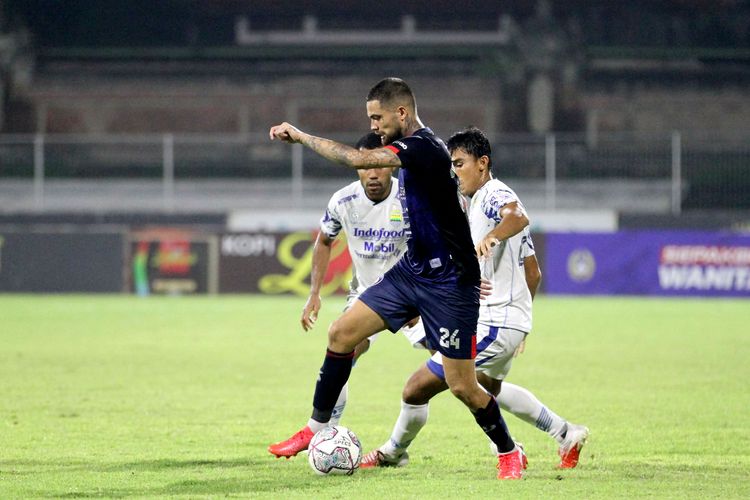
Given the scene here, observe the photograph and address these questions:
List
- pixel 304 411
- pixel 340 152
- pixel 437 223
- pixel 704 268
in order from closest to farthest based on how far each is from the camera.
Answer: pixel 340 152
pixel 437 223
pixel 304 411
pixel 704 268

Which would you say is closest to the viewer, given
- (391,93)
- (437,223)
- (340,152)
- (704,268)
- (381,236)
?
(340,152)

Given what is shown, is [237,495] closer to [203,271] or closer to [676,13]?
[203,271]

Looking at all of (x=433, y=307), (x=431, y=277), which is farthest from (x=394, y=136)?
(x=433, y=307)

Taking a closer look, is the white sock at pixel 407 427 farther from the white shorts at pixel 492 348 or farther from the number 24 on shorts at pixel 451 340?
the number 24 on shorts at pixel 451 340

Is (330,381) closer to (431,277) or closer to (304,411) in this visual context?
(431,277)

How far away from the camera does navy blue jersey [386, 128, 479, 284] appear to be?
22.5 feet

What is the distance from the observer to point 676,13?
4509 cm

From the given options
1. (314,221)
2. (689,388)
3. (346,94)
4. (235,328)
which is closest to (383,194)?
(689,388)

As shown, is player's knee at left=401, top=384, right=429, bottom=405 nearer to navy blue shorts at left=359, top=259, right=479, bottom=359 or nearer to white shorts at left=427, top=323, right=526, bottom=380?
white shorts at left=427, top=323, right=526, bottom=380

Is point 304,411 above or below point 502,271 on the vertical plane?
below

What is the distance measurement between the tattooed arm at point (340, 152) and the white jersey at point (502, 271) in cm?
98

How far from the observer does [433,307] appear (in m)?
6.98

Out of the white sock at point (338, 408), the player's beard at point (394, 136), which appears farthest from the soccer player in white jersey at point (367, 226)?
the player's beard at point (394, 136)

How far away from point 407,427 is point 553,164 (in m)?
24.4
